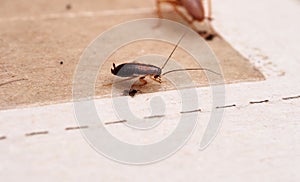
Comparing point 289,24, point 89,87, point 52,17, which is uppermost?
point 52,17

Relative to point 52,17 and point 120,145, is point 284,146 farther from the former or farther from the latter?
point 52,17

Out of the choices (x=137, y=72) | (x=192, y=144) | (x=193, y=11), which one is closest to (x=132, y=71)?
(x=137, y=72)

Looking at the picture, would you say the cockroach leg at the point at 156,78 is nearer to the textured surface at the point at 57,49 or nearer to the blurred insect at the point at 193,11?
the textured surface at the point at 57,49

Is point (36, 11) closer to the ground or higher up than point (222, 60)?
higher up

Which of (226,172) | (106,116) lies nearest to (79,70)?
(106,116)

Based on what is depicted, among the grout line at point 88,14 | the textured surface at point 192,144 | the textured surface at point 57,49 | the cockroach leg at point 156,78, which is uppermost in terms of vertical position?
the grout line at point 88,14

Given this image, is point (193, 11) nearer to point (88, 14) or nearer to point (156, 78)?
point (88, 14)

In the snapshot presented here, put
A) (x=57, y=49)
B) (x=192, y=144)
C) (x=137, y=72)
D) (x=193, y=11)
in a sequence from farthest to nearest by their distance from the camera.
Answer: (x=193, y=11), (x=57, y=49), (x=137, y=72), (x=192, y=144)

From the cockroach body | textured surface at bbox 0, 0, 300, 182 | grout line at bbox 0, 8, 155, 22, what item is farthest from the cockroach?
grout line at bbox 0, 8, 155, 22

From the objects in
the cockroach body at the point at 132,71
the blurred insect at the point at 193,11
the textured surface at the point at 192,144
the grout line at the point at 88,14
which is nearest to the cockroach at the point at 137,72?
the cockroach body at the point at 132,71

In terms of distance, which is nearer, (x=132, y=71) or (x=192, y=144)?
(x=192, y=144)

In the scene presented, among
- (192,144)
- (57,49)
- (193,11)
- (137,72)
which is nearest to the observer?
(192,144)
